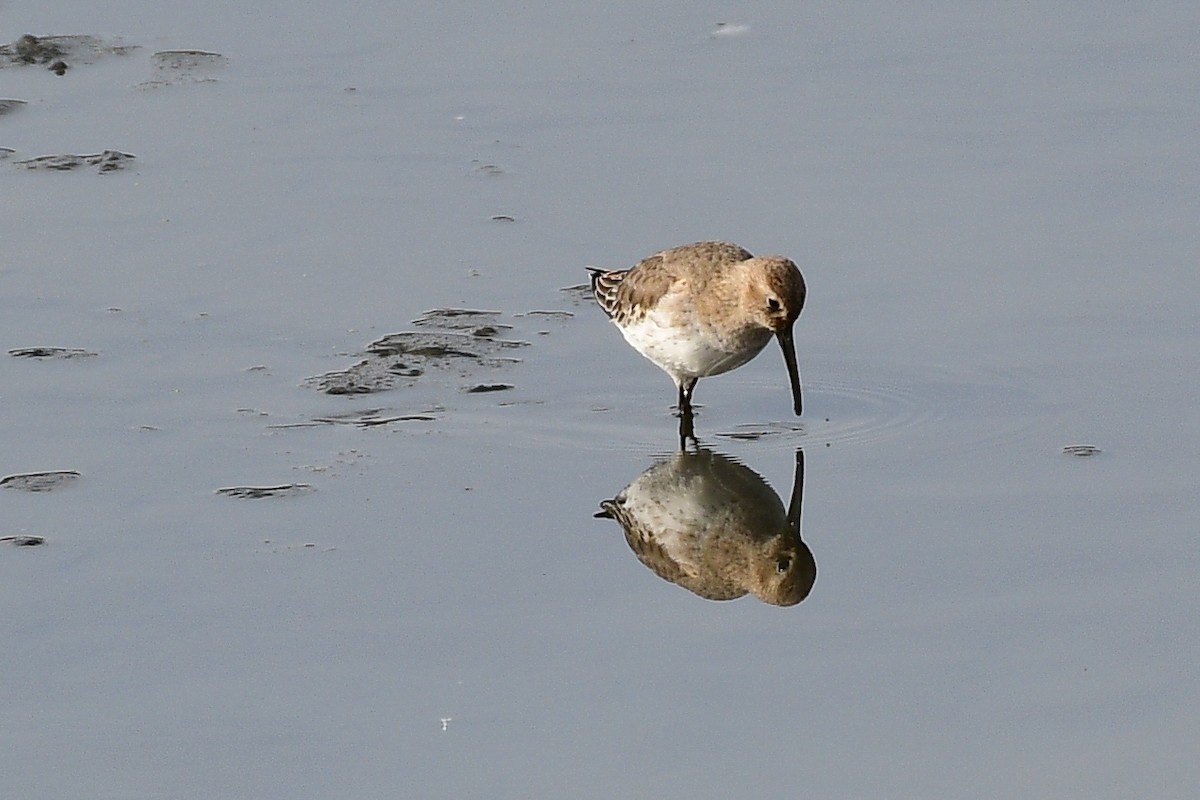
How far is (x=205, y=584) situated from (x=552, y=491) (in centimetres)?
135

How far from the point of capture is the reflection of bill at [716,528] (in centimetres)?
685

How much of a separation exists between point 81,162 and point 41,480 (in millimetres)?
3611

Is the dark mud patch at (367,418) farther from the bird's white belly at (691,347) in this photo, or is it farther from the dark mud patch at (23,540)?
the dark mud patch at (23,540)

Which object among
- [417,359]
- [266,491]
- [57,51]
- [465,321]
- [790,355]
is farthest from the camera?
[57,51]

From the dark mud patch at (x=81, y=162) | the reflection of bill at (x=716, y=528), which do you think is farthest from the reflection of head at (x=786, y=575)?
the dark mud patch at (x=81, y=162)

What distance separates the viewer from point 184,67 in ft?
39.8

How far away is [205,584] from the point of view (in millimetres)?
6820

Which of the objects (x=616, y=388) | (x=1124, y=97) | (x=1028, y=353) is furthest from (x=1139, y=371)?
(x=1124, y=97)

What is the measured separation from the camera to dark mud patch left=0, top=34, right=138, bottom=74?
12320 millimetres

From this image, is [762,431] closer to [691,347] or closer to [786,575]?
[691,347]

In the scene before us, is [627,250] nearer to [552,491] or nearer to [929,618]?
[552,491]

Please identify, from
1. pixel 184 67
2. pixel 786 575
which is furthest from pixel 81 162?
pixel 786 575

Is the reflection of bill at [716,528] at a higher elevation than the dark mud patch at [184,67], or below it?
below

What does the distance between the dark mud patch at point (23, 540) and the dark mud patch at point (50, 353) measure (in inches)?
69.1
